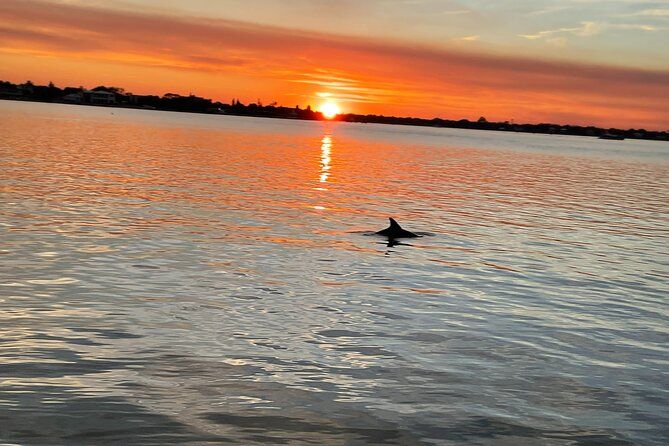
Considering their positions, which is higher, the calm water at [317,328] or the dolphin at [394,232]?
the dolphin at [394,232]

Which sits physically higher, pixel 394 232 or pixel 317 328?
pixel 394 232

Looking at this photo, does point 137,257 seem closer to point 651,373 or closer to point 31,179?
point 651,373

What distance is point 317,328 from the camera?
1662cm

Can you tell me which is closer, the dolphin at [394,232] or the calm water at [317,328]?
the calm water at [317,328]

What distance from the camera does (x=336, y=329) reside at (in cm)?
1664

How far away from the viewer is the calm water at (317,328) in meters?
11.3

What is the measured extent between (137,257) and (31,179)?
23.7 meters

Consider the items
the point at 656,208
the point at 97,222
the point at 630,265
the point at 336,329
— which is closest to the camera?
the point at 336,329

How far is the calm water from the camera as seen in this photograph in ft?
37.2

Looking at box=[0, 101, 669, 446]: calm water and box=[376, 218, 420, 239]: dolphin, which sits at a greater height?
box=[376, 218, 420, 239]: dolphin

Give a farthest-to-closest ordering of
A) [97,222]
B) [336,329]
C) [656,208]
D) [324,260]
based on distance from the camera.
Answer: [656,208], [97,222], [324,260], [336,329]

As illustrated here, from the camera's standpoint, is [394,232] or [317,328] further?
[394,232]

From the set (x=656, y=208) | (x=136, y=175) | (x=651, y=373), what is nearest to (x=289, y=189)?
(x=136, y=175)

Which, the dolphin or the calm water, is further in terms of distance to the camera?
the dolphin
